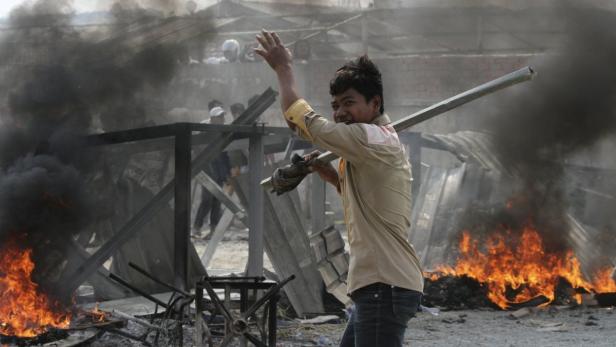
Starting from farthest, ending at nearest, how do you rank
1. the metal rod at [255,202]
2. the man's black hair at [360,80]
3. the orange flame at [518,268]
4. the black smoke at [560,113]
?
the black smoke at [560,113], the orange flame at [518,268], the metal rod at [255,202], the man's black hair at [360,80]

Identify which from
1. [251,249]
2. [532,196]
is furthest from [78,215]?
[532,196]

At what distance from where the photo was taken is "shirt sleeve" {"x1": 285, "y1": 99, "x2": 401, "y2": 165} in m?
3.50

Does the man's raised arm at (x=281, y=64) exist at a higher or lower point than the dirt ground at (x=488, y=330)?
higher

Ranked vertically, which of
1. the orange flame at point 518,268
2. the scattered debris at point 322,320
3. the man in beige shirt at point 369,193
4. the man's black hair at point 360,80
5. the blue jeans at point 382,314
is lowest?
the scattered debris at point 322,320

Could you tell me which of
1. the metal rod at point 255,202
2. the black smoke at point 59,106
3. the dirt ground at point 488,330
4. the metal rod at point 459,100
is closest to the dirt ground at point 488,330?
the dirt ground at point 488,330

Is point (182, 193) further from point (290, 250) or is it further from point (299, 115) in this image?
point (299, 115)

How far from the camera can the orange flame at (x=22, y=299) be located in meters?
6.76

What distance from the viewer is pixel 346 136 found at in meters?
3.50

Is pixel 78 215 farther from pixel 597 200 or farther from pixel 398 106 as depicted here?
pixel 398 106

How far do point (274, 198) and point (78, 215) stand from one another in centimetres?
226

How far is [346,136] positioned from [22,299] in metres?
4.39

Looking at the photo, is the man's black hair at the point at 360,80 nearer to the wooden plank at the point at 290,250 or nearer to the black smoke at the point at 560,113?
the wooden plank at the point at 290,250

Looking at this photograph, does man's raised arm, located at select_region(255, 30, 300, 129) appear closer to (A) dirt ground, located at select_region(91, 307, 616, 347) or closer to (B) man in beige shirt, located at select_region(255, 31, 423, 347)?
(B) man in beige shirt, located at select_region(255, 31, 423, 347)

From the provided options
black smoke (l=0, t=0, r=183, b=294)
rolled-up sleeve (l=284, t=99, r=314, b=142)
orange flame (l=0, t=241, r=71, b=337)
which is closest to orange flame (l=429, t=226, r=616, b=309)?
black smoke (l=0, t=0, r=183, b=294)
